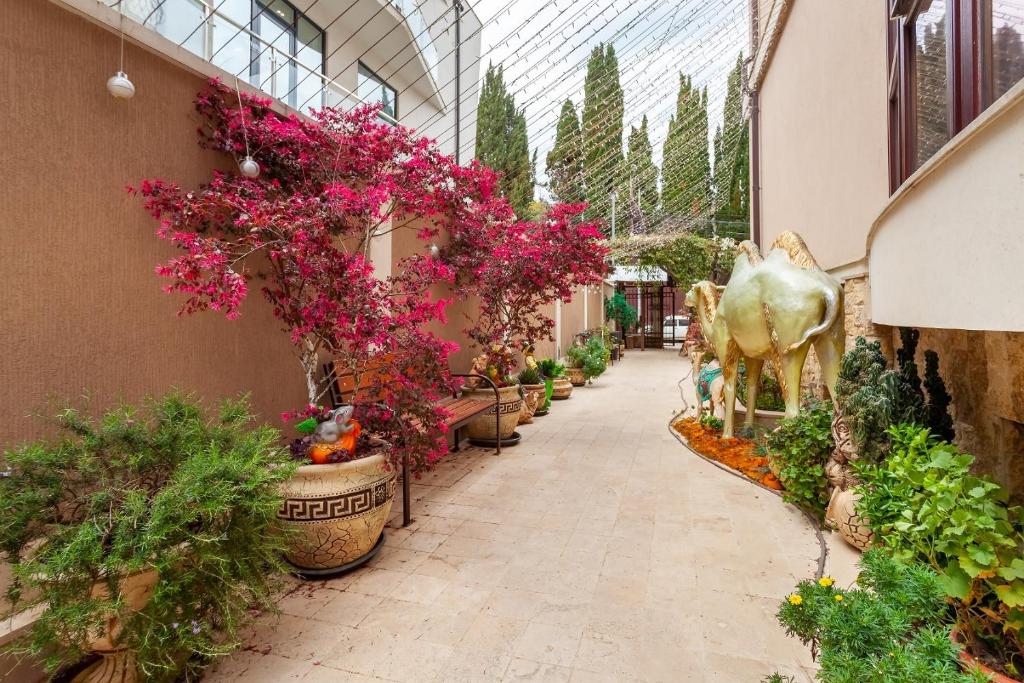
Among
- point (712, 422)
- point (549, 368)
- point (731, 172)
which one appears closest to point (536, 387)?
point (549, 368)

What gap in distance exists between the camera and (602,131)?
9.80m

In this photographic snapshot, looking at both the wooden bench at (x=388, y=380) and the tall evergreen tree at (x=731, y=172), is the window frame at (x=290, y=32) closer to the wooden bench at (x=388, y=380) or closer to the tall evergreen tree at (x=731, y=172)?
the wooden bench at (x=388, y=380)

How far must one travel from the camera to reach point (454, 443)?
203 inches

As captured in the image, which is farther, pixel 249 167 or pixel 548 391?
pixel 548 391

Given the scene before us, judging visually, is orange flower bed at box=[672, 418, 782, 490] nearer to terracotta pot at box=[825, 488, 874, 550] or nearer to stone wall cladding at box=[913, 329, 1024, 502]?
terracotta pot at box=[825, 488, 874, 550]

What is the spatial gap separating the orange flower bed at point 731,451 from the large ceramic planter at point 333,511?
3075 millimetres

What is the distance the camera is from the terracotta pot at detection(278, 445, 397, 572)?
2414mm

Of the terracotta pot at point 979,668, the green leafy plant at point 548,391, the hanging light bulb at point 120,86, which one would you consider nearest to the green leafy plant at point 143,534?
the hanging light bulb at point 120,86

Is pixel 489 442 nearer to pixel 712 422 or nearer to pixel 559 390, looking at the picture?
pixel 712 422

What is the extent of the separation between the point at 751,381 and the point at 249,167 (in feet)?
15.2

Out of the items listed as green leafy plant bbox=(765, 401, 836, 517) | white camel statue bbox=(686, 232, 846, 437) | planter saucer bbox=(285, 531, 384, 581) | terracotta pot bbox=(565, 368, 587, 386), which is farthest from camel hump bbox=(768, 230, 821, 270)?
terracotta pot bbox=(565, 368, 587, 386)

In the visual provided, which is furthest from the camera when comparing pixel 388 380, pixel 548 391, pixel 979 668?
pixel 548 391

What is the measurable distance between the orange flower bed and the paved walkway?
20cm

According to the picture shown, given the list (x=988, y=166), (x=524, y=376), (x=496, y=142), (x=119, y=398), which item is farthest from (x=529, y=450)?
(x=496, y=142)
